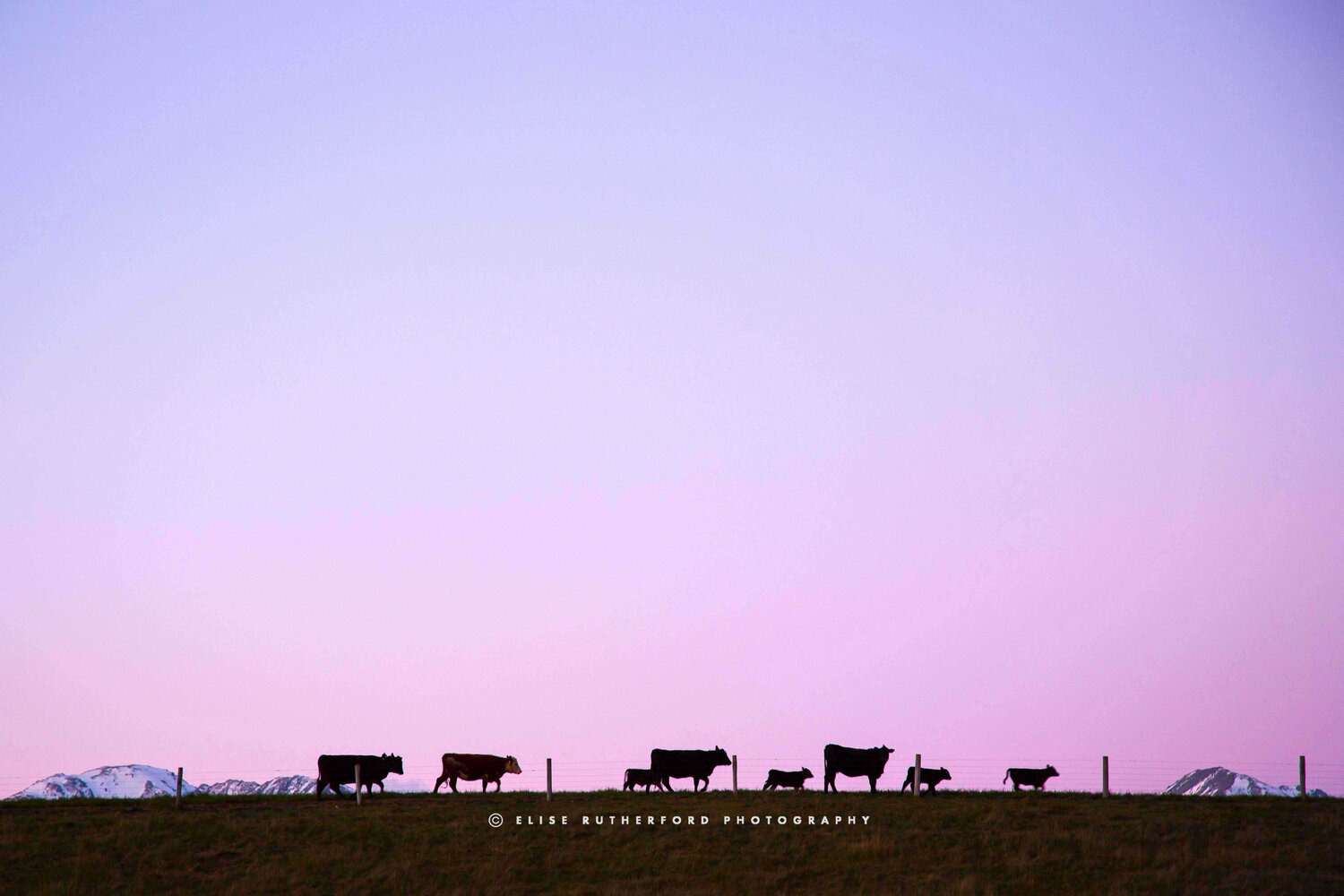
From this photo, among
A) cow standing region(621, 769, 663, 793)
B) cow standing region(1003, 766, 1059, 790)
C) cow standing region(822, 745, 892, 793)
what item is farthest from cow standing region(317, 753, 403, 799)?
cow standing region(1003, 766, 1059, 790)

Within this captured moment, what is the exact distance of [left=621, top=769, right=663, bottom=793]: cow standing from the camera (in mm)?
44250

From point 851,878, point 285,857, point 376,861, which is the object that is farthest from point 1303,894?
point 285,857

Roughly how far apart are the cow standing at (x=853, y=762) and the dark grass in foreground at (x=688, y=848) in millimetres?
5282

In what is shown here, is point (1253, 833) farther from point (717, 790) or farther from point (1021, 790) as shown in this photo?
point (717, 790)

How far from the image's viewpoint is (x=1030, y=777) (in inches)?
1762

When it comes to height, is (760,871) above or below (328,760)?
below

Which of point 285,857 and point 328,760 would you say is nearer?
point 285,857

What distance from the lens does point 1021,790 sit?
42.7m

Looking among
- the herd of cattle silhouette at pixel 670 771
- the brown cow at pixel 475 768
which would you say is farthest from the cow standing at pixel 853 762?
the brown cow at pixel 475 768

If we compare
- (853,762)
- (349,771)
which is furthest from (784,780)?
(349,771)

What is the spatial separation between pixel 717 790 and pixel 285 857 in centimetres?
1336

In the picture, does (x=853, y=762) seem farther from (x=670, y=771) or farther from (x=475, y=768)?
(x=475, y=768)

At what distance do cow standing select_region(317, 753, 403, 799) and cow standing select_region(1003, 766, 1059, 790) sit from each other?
63.2ft

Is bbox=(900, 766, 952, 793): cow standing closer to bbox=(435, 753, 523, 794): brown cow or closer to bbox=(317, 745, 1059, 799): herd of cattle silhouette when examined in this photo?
bbox=(317, 745, 1059, 799): herd of cattle silhouette
